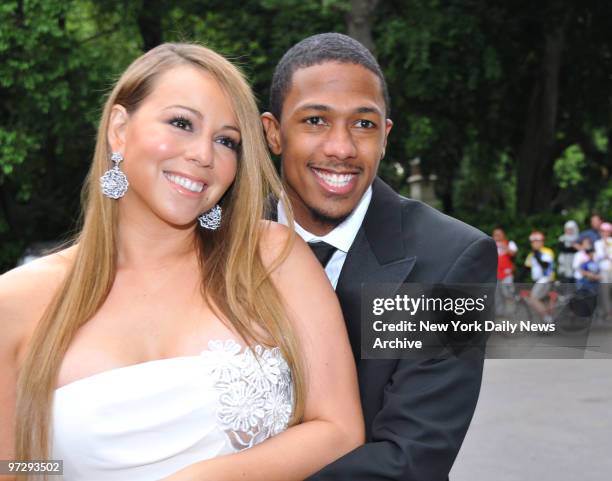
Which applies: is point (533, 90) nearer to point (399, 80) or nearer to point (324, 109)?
point (399, 80)

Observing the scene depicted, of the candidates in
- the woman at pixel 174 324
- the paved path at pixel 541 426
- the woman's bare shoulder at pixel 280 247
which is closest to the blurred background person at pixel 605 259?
the paved path at pixel 541 426

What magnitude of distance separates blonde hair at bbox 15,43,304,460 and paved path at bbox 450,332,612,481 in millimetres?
4581

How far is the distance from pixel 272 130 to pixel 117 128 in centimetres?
70

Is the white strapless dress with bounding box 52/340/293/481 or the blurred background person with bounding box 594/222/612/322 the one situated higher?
the blurred background person with bounding box 594/222/612/322

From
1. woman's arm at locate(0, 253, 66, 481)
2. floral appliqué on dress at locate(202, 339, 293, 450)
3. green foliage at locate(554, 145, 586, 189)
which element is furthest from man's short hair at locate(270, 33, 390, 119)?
green foliage at locate(554, 145, 586, 189)

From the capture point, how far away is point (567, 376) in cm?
1120

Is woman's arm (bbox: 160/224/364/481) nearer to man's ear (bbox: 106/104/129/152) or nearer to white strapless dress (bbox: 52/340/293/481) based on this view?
white strapless dress (bbox: 52/340/293/481)

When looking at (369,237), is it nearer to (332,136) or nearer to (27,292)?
(332,136)

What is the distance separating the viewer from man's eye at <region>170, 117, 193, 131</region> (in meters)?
2.73

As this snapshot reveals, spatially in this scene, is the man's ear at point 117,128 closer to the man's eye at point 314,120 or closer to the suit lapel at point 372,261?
the man's eye at point 314,120

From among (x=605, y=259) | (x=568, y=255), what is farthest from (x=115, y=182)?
(x=568, y=255)

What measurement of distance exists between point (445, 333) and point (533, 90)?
20183 mm

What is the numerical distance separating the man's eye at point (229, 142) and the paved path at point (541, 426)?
15.6 ft

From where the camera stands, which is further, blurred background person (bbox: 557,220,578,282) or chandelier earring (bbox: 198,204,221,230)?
blurred background person (bbox: 557,220,578,282)
